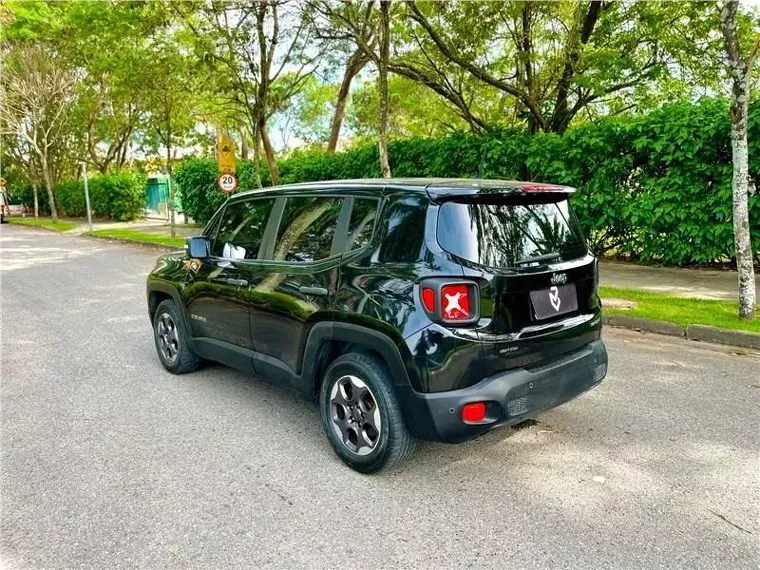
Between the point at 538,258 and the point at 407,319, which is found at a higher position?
the point at 538,258

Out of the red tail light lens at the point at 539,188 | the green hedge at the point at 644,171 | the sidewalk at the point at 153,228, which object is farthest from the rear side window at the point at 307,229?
the sidewalk at the point at 153,228

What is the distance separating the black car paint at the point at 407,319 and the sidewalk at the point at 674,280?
5.11 meters

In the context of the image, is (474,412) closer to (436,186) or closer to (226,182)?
(436,186)

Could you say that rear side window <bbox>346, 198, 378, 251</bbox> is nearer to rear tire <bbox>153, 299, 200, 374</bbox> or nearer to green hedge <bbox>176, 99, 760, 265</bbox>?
rear tire <bbox>153, 299, 200, 374</bbox>

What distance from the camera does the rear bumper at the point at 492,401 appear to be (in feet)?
9.80

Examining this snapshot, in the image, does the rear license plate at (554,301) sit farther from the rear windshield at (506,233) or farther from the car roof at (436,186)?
the car roof at (436,186)

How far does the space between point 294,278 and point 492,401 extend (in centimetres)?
157

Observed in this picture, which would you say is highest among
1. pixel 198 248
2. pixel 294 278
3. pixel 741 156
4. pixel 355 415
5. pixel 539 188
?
pixel 741 156

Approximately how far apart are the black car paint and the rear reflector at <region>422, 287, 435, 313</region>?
0.12ft

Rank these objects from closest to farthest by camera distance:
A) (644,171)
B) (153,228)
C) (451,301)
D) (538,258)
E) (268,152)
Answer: (451,301), (538,258), (644,171), (268,152), (153,228)

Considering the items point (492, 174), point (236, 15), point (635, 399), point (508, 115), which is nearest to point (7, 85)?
point (236, 15)

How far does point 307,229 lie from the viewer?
3906mm

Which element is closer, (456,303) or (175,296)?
(456,303)

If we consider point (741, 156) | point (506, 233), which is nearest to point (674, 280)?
point (741, 156)
